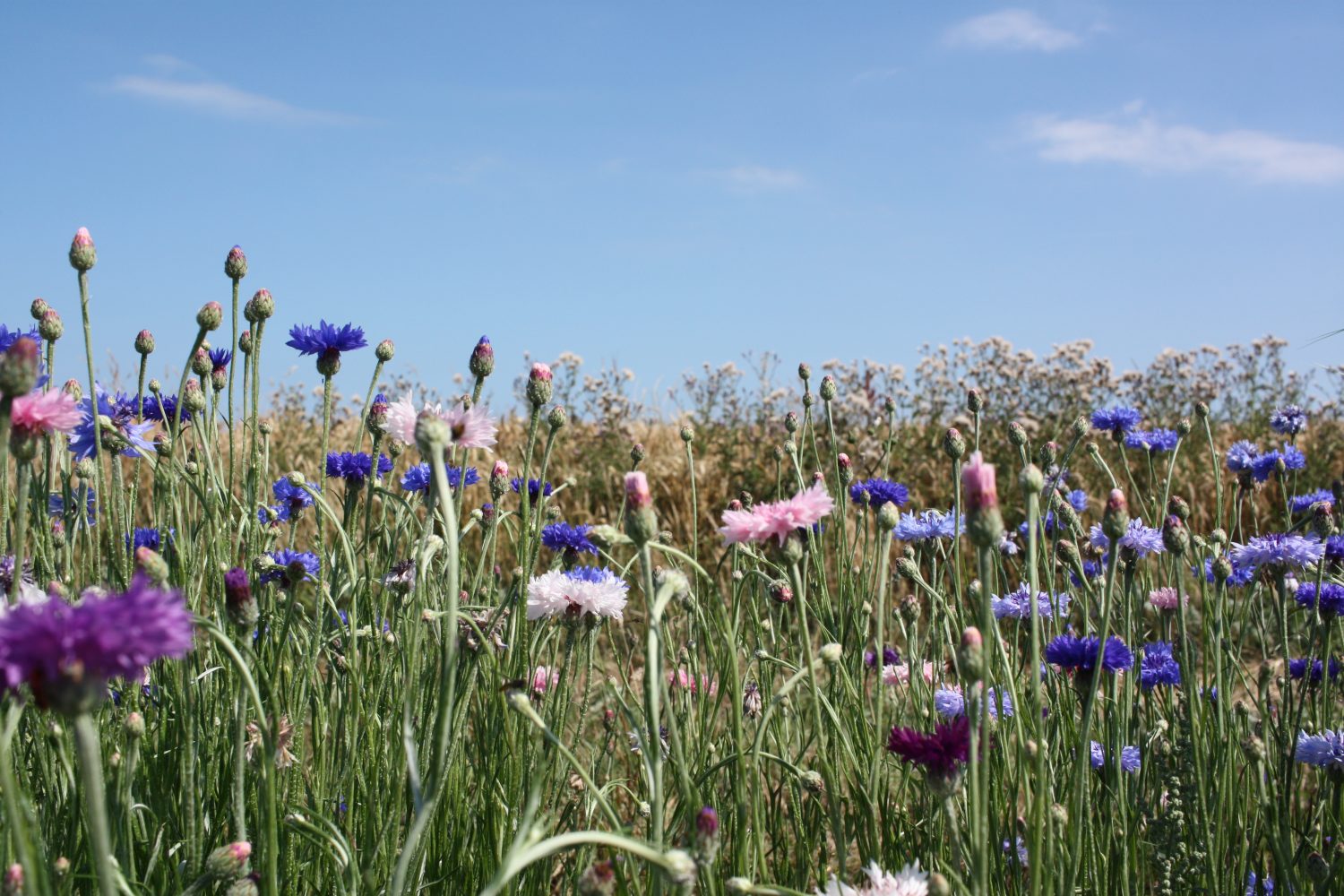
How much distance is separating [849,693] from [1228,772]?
728 millimetres

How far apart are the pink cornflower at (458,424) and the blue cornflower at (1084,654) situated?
1046 millimetres

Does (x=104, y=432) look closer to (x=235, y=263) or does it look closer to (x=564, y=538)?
(x=235, y=263)

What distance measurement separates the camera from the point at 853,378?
26.1ft

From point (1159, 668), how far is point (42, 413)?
2.31m

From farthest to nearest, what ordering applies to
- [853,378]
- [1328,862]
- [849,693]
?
[853,378] → [849,693] → [1328,862]

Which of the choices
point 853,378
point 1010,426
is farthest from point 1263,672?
point 853,378

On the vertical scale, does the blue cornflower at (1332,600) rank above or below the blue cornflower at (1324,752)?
above

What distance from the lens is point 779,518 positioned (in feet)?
4.93

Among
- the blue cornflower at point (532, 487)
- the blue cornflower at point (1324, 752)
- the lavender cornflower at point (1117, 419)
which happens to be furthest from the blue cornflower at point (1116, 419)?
the blue cornflower at point (532, 487)

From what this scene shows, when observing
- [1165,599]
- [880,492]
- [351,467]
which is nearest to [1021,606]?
[880,492]

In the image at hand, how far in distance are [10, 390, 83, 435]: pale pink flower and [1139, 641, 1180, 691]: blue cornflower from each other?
7.28 feet

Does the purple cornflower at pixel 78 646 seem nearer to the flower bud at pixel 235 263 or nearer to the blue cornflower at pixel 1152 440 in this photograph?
the flower bud at pixel 235 263

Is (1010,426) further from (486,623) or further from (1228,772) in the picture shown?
(486,623)

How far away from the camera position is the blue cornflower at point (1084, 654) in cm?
181
